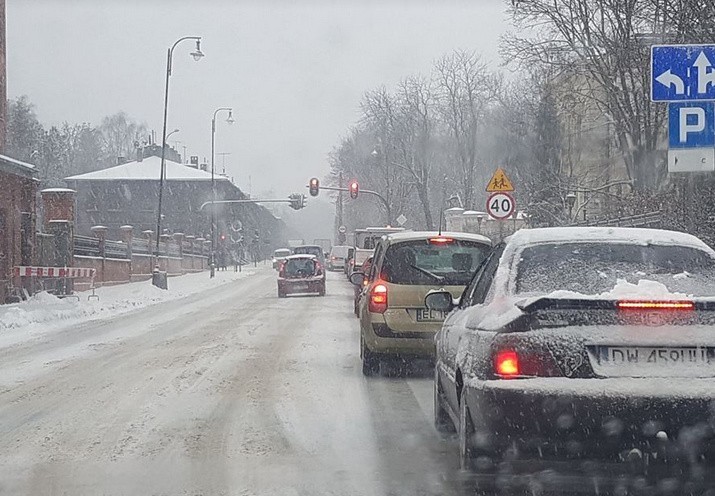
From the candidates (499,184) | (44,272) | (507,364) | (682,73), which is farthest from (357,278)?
(44,272)

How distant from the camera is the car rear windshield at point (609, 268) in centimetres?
554

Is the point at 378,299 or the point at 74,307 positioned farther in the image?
the point at 74,307

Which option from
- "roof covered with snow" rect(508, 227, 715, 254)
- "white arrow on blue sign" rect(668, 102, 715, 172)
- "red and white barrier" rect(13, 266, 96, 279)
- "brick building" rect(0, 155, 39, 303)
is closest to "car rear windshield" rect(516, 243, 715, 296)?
"roof covered with snow" rect(508, 227, 715, 254)

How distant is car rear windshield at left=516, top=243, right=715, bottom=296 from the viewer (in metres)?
5.54

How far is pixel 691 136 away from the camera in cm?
1028

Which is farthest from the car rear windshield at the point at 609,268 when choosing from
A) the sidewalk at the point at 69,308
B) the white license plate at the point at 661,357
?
the sidewalk at the point at 69,308

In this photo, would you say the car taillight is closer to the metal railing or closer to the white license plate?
the white license plate

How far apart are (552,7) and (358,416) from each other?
25258mm

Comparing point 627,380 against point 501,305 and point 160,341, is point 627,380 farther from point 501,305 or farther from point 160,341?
point 160,341

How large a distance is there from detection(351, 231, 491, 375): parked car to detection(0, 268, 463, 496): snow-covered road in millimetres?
437

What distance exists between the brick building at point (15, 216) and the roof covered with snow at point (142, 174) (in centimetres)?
6912

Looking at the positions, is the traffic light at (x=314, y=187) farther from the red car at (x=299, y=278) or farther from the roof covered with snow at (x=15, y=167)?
the roof covered with snow at (x=15, y=167)

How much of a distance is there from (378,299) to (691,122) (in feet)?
13.1

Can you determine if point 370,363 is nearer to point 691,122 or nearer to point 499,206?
point 691,122
